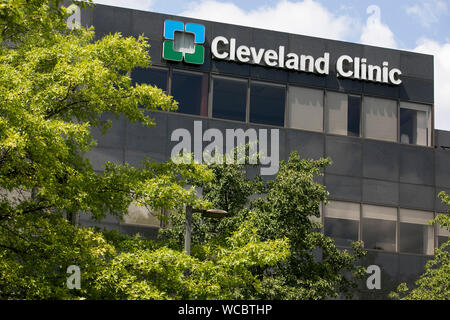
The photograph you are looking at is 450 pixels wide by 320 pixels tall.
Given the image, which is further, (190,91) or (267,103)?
(267,103)

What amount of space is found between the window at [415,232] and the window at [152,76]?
12.3 metres

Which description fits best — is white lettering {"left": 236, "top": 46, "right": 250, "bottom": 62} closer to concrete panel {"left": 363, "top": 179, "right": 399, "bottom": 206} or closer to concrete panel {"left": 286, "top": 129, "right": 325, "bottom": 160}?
concrete panel {"left": 286, "top": 129, "right": 325, "bottom": 160}

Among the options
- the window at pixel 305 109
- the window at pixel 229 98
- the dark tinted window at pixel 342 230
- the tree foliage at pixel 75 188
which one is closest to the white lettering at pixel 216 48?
the window at pixel 229 98

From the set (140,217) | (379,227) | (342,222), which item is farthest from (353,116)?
(140,217)

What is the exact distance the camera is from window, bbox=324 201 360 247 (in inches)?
1203

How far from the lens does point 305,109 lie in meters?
32.1

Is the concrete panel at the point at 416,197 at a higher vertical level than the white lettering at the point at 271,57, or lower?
lower

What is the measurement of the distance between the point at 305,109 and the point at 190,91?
17.8ft

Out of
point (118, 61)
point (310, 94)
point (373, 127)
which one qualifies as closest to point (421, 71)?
point (373, 127)

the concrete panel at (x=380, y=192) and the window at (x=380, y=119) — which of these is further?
the window at (x=380, y=119)

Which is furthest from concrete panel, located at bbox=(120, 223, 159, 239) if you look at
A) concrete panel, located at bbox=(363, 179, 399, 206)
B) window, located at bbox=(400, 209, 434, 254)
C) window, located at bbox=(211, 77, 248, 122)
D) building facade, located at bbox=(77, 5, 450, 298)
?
window, located at bbox=(400, 209, 434, 254)

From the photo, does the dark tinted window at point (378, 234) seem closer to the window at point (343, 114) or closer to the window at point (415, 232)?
the window at point (415, 232)

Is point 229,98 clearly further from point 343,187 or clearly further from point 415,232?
point 415,232

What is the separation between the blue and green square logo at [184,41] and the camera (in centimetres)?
3044
